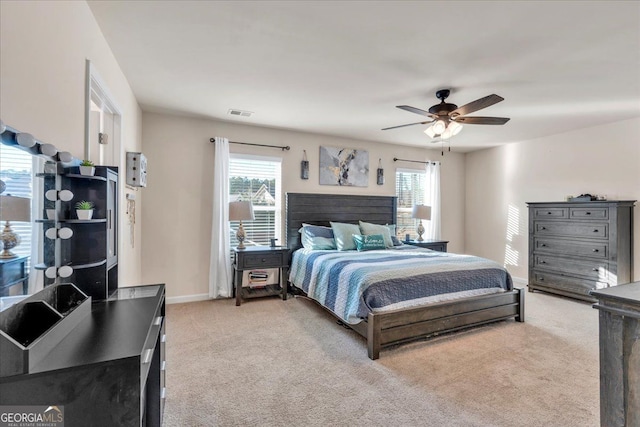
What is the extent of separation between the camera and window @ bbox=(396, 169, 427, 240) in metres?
5.75

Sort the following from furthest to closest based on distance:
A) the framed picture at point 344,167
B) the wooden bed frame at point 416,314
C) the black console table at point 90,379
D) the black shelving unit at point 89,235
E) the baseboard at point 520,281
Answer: the baseboard at point 520,281, the framed picture at point 344,167, the wooden bed frame at point 416,314, the black shelving unit at point 89,235, the black console table at point 90,379

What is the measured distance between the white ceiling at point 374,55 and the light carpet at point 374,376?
8.14ft

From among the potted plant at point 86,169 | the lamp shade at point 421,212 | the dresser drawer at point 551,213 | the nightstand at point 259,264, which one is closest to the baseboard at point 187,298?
the nightstand at point 259,264

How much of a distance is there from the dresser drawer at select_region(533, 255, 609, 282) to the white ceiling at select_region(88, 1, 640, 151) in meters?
1.94

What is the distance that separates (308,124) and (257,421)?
363 centimetres

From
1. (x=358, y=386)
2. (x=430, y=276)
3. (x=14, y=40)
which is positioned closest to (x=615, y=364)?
(x=358, y=386)

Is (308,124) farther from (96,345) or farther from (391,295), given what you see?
(96,345)

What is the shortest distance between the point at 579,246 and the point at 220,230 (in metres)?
4.99

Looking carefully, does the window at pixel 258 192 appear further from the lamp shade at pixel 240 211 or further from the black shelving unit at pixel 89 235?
the black shelving unit at pixel 89 235

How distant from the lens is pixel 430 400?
2.01 m

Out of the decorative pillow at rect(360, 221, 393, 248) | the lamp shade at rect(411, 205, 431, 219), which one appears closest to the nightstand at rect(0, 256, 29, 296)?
the decorative pillow at rect(360, 221, 393, 248)

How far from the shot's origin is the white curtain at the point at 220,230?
162 inches

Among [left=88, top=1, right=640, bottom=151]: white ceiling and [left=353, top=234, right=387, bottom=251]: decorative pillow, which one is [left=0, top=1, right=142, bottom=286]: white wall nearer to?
[left=88, top=1, right=640, bottom=151]: white ceiling

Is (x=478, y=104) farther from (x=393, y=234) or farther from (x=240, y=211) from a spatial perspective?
(x=240, y=211)
